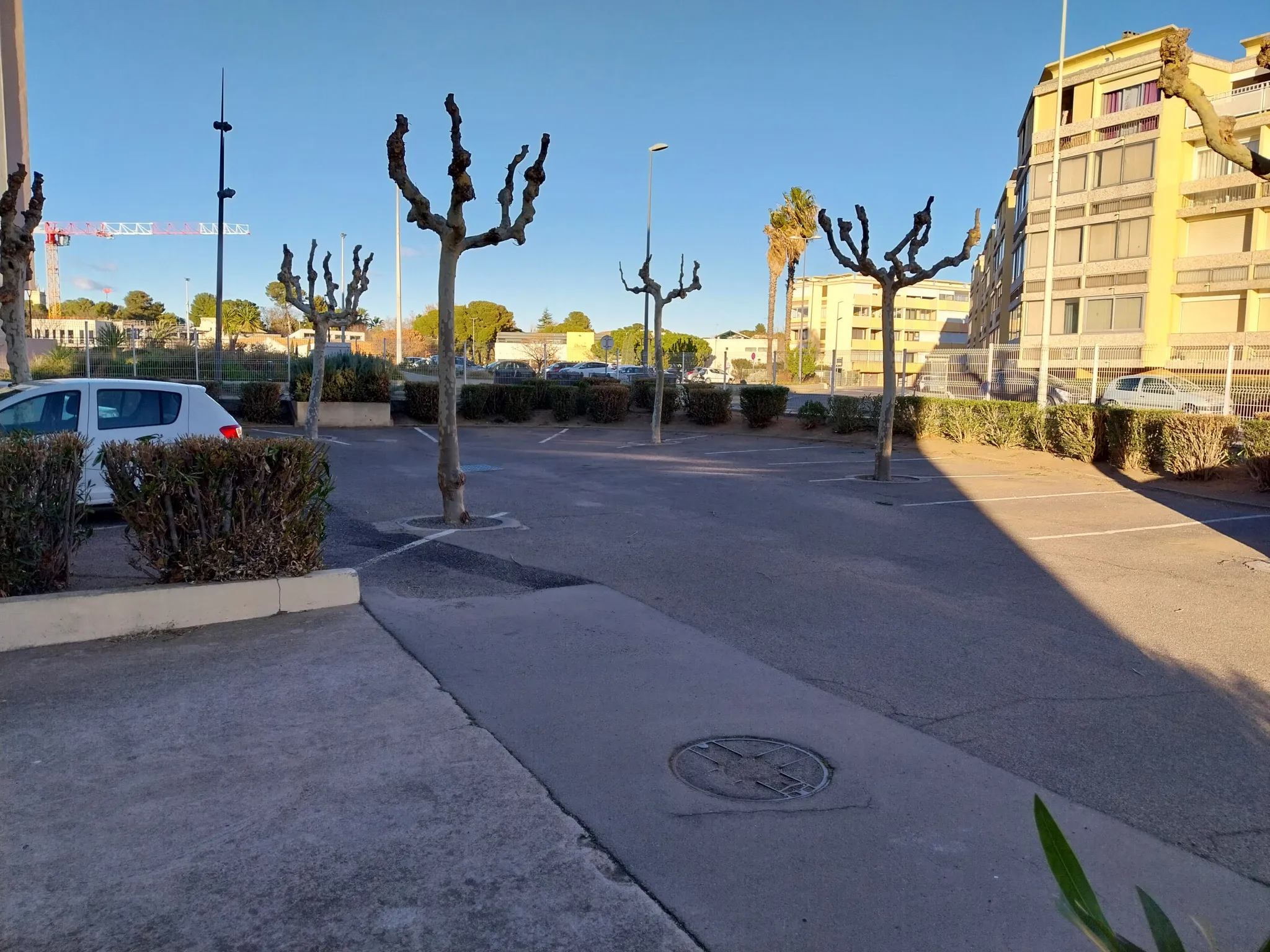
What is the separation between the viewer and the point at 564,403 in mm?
29625

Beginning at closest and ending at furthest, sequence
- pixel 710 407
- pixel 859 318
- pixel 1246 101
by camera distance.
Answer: pixel 710 407 → pixel 1246 101 → pixel 859 318

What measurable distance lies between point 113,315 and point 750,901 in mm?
101789

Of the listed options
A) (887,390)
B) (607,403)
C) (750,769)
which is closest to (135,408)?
(750,769)

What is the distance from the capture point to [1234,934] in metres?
3.15

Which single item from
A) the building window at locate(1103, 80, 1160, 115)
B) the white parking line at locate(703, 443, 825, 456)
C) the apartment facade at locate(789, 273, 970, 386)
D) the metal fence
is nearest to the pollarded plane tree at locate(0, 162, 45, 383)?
the white parking line at locate(703, 443, 825, 456)

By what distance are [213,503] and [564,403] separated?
23.5 metres

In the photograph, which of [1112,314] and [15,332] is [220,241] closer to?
[15,332]

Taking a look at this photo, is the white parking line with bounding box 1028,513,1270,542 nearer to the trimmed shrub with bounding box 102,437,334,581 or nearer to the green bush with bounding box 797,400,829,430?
the trimmed shrub with bounding box 102,437,334,581

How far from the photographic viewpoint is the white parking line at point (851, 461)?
1927 cm

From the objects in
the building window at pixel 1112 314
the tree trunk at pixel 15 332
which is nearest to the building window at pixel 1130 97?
the building window at pixel 1112 314

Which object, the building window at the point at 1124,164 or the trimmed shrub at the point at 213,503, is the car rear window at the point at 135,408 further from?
the building window at the point at 1124,164

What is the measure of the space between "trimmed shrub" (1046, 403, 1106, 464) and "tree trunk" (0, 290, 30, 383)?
1838cm

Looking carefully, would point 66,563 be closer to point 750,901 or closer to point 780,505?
point 750,901

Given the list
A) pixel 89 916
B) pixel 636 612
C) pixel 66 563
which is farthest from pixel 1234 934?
pixel 66 563
